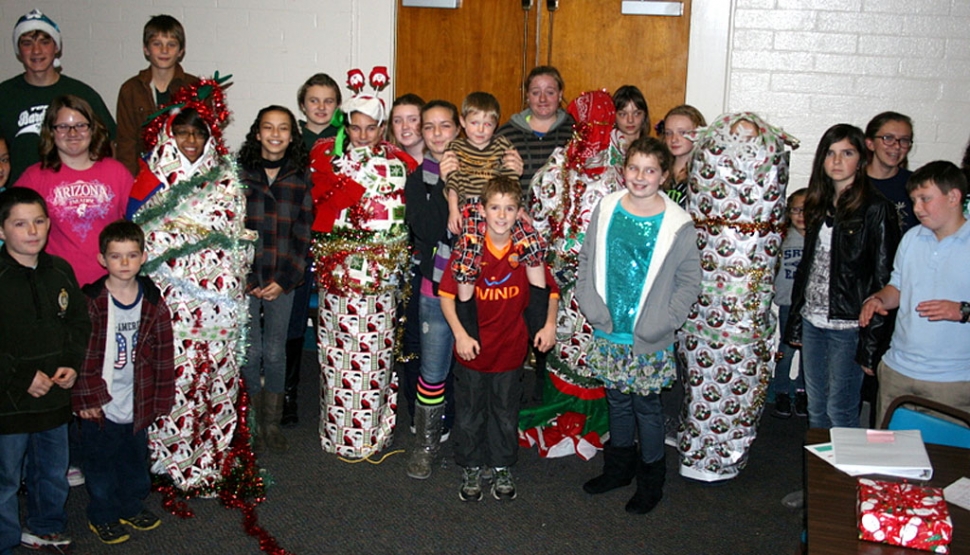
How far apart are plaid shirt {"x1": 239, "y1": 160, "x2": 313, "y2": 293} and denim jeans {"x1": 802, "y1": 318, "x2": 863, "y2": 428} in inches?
85.0

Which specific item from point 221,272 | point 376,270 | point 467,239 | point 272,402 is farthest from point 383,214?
point 272,402

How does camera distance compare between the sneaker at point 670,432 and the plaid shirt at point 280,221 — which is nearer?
the plaid shirt at point 280,221

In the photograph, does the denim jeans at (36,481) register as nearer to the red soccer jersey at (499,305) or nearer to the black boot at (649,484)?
the red soccer jersey at (499,305)

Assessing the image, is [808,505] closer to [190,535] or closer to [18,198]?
[190,535]

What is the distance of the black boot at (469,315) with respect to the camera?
3.30m

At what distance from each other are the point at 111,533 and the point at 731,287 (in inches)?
100.0

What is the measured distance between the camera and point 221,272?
324cm

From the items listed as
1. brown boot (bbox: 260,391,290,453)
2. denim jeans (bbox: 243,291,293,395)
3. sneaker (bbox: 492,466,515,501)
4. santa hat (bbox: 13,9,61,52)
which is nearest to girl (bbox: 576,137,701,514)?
sneaker (bbox: 492,466,515,501)

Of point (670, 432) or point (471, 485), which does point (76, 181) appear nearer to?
point (471, 485)

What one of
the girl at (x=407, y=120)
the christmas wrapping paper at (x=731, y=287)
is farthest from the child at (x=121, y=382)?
the christmas wrapping paper at (x=731, y=287)

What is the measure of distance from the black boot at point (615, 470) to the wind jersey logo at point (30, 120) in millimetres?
2921

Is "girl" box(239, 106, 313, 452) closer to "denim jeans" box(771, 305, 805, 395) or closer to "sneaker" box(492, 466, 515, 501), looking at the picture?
"sneaker" box(492, 466, 515, 501)

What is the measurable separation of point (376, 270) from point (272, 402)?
84cm

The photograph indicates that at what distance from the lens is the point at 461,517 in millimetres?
3289
